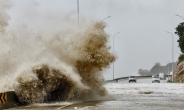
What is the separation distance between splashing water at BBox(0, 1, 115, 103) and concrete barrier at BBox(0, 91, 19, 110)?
73 cm

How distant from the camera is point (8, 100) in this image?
17.5m

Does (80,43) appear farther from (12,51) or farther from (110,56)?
(12,51)

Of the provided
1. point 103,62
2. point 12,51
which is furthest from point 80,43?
A: point 12,51

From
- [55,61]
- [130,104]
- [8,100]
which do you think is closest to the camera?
[8,100]

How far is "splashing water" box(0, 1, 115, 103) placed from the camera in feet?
65.9

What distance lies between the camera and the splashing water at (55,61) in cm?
2008

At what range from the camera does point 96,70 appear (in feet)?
78.5

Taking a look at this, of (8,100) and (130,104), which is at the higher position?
(8,100)

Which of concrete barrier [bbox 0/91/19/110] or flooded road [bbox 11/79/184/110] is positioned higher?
concrete barrier [bbox 0/91/19/110]

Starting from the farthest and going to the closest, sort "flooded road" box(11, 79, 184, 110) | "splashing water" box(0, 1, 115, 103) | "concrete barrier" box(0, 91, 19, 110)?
"splashing water" box(0, 1, 115, 103) < "concrete barrier" box(0, 91, 19, 110) < "flooded road" box(11, 79, 184, 110)

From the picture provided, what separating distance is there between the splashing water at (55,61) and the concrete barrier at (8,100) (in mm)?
733

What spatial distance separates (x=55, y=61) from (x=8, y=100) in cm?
460

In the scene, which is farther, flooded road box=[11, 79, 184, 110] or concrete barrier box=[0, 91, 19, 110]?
concrete barrier box=[0, 91, 19, 110]

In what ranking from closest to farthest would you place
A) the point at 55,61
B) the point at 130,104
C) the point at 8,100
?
the point at 8,100 < the point at 130,104 < the point at 55,61
